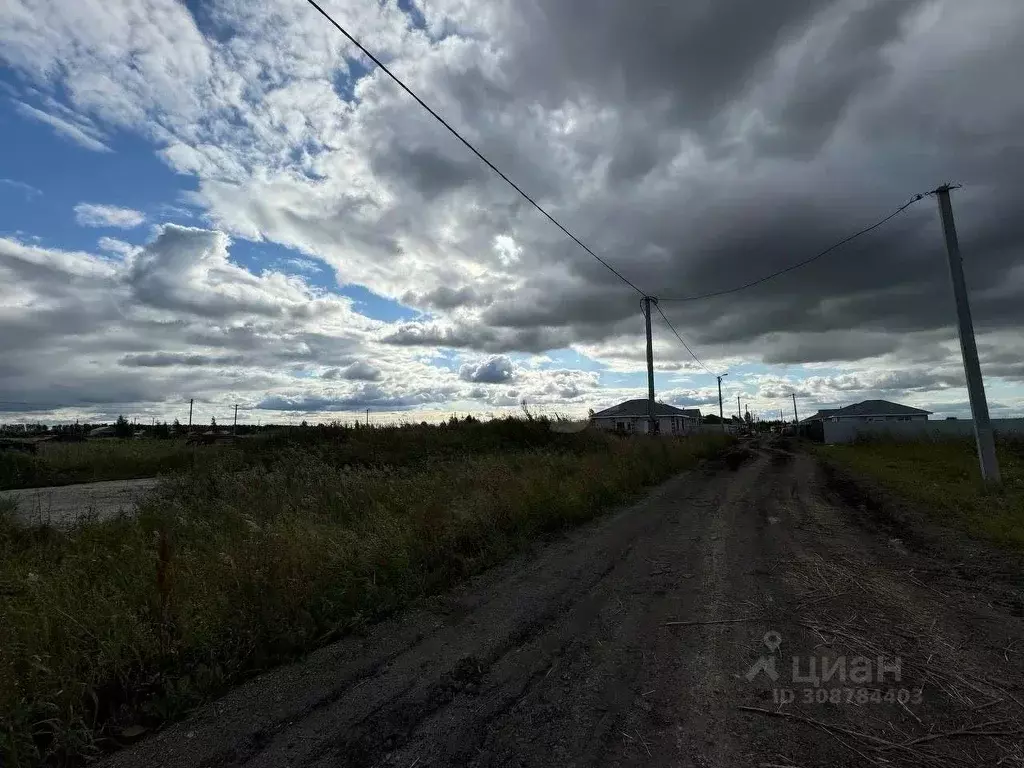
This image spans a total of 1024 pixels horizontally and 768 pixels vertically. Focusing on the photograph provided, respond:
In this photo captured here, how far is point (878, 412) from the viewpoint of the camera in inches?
2761

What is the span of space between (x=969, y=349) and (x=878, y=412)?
69656mm

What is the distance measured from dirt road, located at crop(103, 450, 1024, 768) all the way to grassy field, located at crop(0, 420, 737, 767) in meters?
0.38

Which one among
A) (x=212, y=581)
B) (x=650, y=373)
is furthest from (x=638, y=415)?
(x=212, y=581)

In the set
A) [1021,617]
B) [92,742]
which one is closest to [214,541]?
[92,742]

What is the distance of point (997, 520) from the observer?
328 inches

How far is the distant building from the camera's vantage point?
223 feet

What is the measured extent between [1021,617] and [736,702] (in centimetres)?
324

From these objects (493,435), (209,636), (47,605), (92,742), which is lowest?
(92,742)

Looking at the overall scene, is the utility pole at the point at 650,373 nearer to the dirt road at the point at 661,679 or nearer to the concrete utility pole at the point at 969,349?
the concrete utility pole at the point at 969,349

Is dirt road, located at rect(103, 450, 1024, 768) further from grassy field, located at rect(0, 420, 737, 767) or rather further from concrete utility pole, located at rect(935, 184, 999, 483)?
concrete utility pole, located at rect(935, 184, 999, 483)

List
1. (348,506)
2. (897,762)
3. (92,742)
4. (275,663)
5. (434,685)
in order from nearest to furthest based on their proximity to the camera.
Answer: (897,762), (92,742), (434,685), (275,663), (348,506)

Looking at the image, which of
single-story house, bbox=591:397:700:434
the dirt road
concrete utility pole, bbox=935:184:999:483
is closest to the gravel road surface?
the dirt road

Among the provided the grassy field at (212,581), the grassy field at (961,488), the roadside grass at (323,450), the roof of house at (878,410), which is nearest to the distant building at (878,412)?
the roof of house at (878,410)

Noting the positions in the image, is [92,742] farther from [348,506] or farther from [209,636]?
[348,506]
